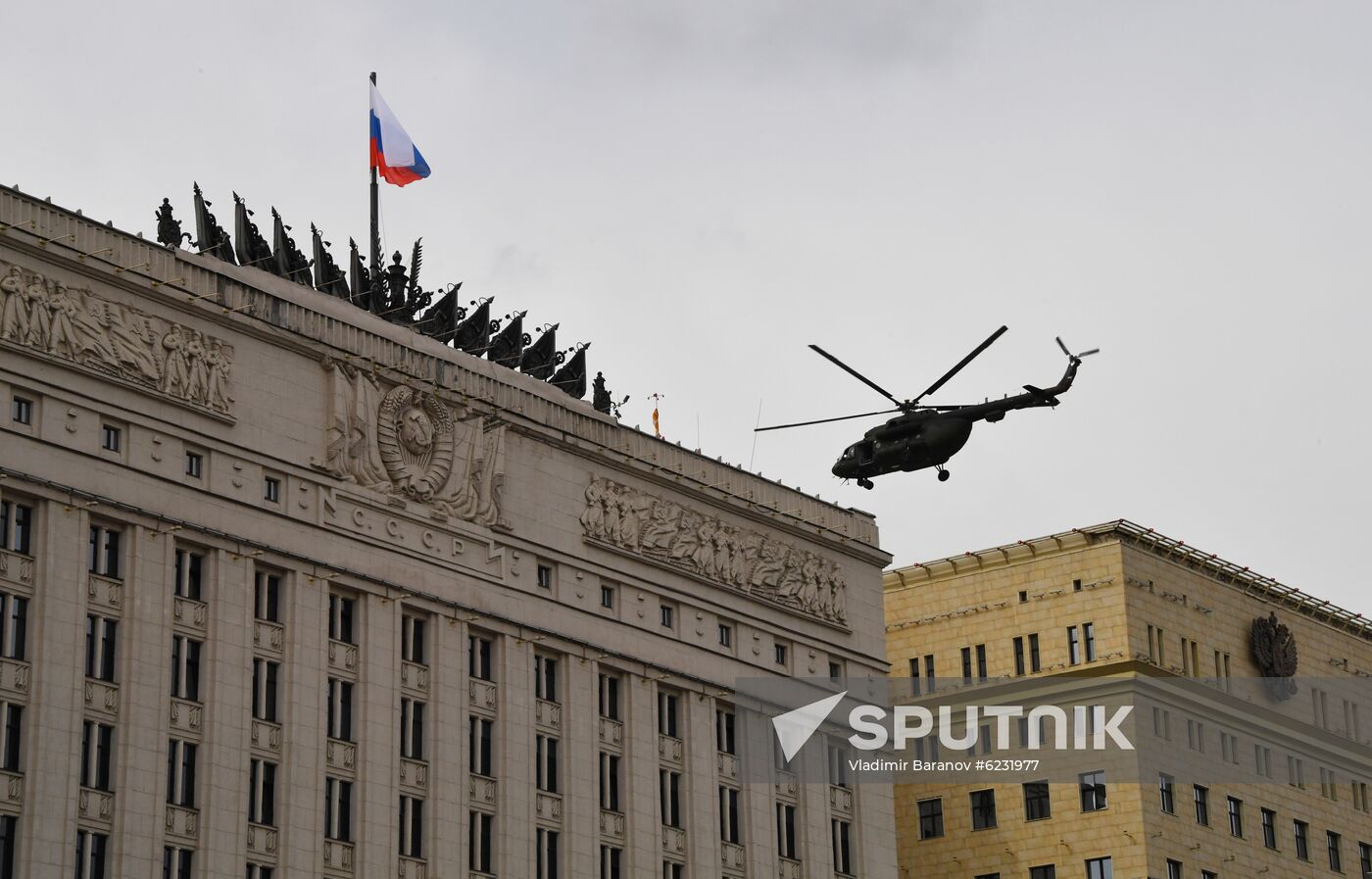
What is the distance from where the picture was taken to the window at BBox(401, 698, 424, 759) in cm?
8131

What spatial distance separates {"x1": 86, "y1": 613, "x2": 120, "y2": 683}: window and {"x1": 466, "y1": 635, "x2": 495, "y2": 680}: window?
14.1m

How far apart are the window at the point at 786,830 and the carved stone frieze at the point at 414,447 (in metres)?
16.2

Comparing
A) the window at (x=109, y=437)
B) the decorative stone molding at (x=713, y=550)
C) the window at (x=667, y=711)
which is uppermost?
the decorative stone molding at (x=713, y=550)

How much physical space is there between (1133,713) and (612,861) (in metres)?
27.9

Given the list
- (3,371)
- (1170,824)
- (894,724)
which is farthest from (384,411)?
(1170,824)

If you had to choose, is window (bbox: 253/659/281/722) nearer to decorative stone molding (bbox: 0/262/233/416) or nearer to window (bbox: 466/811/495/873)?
decorative stone molding (bbox: 0/262/233/416)

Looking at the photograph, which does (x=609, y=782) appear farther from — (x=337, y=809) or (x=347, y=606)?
(x=337, y=809)

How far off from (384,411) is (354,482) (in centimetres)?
291

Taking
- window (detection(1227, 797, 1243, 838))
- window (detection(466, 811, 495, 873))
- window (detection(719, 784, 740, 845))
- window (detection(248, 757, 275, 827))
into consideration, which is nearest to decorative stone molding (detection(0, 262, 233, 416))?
window (detection(248, 757, 275, 827))

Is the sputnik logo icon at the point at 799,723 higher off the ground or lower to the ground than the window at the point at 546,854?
higher

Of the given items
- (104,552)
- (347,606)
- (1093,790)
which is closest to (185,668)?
(104,552)

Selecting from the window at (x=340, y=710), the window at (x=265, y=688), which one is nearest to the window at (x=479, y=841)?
the window at (x=340, y=710)

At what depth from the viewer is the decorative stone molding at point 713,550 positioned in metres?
90.8

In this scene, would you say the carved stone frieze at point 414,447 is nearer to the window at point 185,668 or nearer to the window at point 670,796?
the window at point 185,668
